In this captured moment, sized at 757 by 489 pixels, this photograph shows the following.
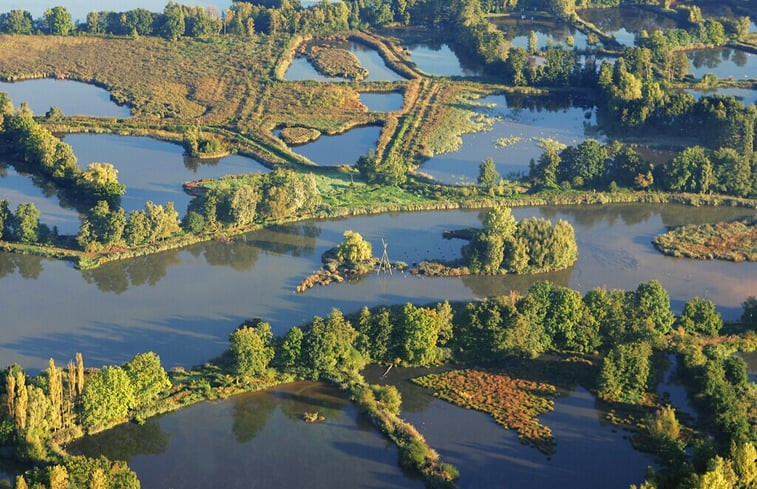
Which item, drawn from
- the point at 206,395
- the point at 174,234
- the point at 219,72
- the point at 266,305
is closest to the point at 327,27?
the point at 219,72

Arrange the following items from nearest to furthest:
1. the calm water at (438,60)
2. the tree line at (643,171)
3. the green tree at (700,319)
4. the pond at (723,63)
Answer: the green tree at (700,319) < the tree line at (643,171) < the pond at (723,63) < the calm water at (438,60)

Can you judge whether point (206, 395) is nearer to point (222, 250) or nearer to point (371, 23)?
point (222, 250)

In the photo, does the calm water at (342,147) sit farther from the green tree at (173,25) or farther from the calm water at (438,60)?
the green tree at (173,25)

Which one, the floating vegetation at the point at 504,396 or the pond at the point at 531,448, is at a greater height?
the floating vegetation at the point at 504,396

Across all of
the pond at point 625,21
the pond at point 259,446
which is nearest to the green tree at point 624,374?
the pond at point 259,446

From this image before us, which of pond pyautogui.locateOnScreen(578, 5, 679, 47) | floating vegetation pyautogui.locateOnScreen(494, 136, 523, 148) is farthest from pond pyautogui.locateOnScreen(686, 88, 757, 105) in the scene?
floating vegetation pyautogui.locateOnScreen(494, 136, 523, 148)

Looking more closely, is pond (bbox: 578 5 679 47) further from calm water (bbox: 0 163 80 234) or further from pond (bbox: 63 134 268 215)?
calm water (bbox: 0 163 80 234)
